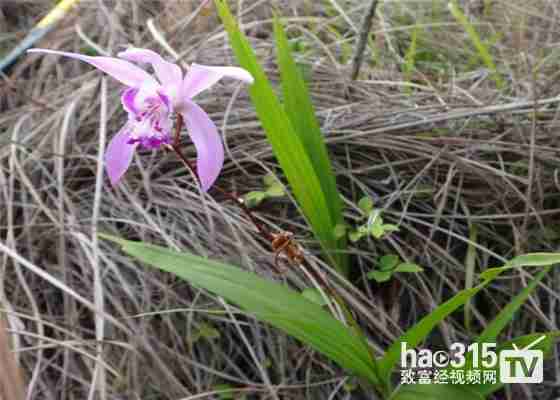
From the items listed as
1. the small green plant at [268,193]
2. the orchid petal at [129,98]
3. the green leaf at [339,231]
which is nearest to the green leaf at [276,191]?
the small green plant at [268,193]

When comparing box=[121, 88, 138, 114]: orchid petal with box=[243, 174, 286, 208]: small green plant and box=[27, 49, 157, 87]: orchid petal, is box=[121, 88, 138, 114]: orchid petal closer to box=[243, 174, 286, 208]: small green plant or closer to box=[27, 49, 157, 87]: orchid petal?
box=[27, 49, 157, 87]: orchid petal

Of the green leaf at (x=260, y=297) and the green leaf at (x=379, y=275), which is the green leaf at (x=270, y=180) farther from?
the green leaf at (x=260, y=297)

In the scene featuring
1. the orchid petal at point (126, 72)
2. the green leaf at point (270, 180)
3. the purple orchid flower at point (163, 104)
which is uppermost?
the orchid petal at point (126, 72)

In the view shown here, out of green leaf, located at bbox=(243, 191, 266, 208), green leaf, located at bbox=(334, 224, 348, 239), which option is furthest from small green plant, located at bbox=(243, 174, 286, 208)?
green leaf, located at bbox=(334, 224, 348, 239)

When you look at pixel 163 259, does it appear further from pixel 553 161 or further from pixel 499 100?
pixel 499 100

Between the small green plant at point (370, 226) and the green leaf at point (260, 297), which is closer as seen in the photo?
the green leaf at point (260, 297)
